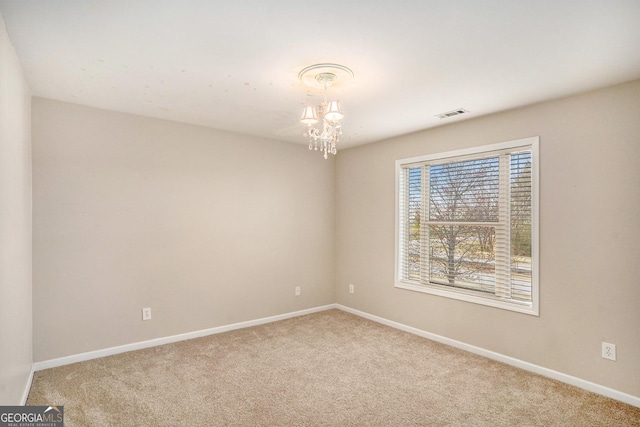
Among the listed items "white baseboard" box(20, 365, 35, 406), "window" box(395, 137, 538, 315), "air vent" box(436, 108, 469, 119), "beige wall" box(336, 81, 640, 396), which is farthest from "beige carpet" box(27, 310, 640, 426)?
"air vent" box(436, 108, 469, 119)

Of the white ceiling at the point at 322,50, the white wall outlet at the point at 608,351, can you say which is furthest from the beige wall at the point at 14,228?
the white wall outlet at the point at 608,351

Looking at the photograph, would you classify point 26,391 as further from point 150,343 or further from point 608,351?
point 608,351

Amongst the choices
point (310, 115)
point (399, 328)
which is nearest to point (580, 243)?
point (399, 328)

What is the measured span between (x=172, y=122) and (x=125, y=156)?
0.63 m

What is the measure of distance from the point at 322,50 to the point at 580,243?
2.61m

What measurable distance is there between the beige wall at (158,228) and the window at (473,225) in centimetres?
148

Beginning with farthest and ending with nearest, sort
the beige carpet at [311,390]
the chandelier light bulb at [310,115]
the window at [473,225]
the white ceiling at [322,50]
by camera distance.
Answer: the window at [473,225]
the chandelier light bulb at [310,115]
the beige carpet at [311,390]
the white ceiling at [322,50]

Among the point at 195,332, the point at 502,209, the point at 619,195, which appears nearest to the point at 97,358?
the point at 195,332

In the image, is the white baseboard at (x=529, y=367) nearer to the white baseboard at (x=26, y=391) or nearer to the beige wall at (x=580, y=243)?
the beige wall at (x=580, y=243)

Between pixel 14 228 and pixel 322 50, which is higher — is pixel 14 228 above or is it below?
below

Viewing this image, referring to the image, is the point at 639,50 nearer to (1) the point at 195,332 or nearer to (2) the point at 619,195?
(2) the point at 619,195

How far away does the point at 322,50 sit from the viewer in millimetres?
2203

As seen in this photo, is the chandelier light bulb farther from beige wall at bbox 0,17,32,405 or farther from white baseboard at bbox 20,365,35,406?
white baseboard at bbox 20,365,35,406

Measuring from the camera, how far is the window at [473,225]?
10.9ft
